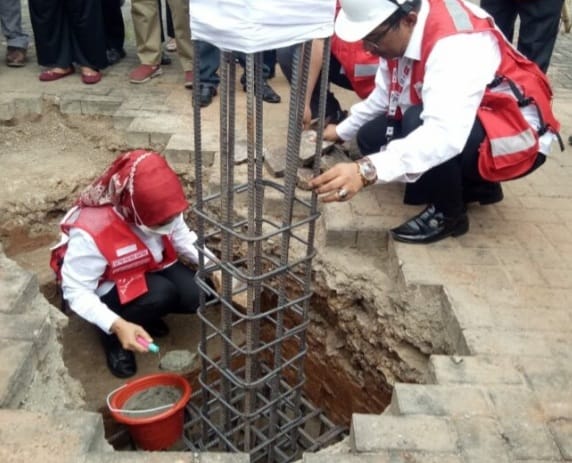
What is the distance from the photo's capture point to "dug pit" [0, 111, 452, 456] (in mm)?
2984

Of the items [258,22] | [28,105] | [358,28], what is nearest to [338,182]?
[358,28]

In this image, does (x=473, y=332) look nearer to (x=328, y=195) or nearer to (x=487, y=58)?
(x=328, y=195)

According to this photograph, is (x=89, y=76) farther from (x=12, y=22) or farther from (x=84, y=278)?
(x=84, y=278)

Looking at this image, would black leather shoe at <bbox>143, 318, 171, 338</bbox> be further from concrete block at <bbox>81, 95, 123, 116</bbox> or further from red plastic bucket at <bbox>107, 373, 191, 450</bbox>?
concrete block at <bbox>81, 95, 123, 116</bbox>

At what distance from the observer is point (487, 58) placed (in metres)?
2.75

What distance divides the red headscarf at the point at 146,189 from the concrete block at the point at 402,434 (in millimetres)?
1259

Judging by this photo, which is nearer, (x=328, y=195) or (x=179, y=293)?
(x=328, y=195)

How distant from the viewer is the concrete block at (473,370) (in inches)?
90.8

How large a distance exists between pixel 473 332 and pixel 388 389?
2.27 feet

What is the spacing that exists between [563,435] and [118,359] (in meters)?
2.16

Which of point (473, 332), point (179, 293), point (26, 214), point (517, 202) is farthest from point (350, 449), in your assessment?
point (26, 214)

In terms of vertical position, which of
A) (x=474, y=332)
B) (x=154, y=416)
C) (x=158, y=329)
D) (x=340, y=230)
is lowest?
(x=158, y=329)

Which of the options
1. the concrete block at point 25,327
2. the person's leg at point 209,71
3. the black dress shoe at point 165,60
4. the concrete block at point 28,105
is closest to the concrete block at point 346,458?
the concrete block at point 25,327

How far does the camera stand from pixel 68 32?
16.7 feet
